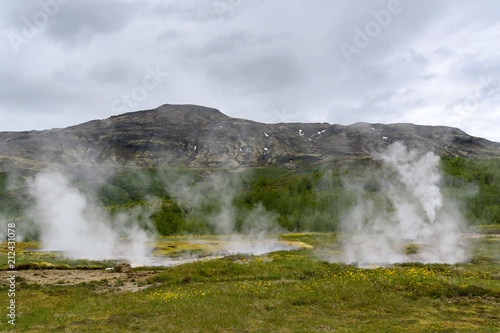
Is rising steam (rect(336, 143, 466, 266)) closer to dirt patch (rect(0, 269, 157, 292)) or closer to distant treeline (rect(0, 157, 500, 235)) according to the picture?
distant treeline (rect(0, 157, 500, 235))

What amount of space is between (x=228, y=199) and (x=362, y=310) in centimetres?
10273

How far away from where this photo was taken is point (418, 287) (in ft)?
73.2

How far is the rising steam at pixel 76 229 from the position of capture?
56.9 metres

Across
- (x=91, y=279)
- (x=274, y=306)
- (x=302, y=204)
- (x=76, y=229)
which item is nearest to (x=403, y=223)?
(x=302, y=204)

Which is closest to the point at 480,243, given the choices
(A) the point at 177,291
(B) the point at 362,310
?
(B) the point at 362,310

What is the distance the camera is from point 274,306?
62.5 ft

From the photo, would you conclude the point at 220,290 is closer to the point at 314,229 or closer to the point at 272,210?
the point at 314,229

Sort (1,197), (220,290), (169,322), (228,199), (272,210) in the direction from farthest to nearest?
(1,197)
(228,199)
(272,210)
(220,290)
(169,322)

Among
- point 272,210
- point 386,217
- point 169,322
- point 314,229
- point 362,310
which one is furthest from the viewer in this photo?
point 272,210

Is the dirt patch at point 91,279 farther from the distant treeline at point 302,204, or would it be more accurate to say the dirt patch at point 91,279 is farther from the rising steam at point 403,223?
the distant treeline at point 302,204

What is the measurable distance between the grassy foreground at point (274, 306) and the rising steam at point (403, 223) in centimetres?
1500

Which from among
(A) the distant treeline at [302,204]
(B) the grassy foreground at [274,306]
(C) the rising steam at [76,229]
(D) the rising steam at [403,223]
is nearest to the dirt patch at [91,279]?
(B) the grassy foreground at [274,306]

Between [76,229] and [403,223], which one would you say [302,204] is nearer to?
[403,223]

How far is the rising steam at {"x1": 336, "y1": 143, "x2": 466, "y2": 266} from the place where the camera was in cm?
4472
